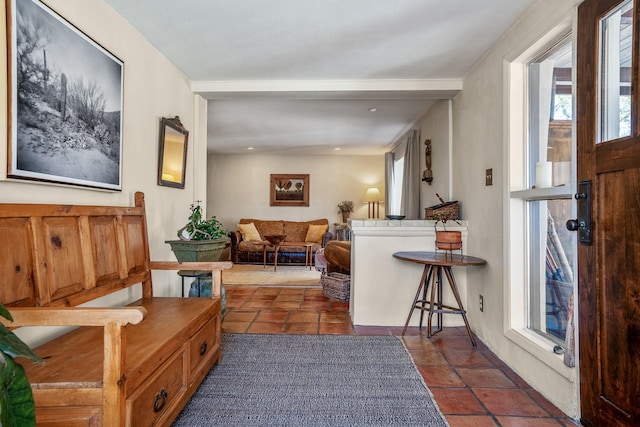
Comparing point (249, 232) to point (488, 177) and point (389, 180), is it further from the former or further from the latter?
point (488, 177)

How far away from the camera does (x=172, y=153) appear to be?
2816 mm

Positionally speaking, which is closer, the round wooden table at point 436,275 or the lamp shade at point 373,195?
the round wooden table at point 436,275

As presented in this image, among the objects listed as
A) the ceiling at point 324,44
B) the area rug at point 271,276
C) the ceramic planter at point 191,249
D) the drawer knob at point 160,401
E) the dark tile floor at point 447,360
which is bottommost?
the dark tile floor at point 447,360

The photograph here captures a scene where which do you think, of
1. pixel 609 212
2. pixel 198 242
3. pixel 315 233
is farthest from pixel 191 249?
pixel 315 233

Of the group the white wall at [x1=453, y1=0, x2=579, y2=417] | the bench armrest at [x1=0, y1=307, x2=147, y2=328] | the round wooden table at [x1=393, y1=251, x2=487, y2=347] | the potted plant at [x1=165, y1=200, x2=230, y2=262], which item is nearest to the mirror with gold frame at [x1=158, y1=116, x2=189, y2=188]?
the potted plant at [x1=165, y1=200, x2=230, y2=262]

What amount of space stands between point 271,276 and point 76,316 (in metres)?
4.22

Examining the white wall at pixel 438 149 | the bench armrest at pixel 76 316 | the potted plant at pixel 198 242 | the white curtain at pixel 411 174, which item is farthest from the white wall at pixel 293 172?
the bench armrest at pixel 76 316

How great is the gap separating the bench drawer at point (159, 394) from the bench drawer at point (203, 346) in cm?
9

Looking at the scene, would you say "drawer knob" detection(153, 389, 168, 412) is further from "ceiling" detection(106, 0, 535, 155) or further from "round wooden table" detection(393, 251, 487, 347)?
"ceiling" detection(106, 0, 535, 155)

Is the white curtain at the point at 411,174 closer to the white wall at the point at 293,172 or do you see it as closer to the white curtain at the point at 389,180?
the white curtain at the point at 389,180

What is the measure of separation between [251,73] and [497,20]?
6.33 feet

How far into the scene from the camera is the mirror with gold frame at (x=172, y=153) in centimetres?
265

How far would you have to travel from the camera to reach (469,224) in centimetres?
291

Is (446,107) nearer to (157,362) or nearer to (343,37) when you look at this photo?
(343,37)
